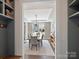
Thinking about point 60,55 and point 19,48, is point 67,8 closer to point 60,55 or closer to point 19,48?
point 60,55

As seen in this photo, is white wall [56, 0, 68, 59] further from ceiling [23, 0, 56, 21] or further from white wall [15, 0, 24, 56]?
white wall [15, 0, 24, 56]

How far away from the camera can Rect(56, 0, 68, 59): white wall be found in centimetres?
312

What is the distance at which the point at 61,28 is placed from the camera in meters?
3.16

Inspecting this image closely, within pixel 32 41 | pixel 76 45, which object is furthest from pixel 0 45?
pixel 32 41

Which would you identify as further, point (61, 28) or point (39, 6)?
point (39, 6)

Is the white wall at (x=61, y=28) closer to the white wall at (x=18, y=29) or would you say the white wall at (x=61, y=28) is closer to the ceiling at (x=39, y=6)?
the ceiling at (x=39, y=6)

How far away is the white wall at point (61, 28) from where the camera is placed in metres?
3.12

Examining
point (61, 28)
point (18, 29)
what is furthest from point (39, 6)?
point (61, 28)

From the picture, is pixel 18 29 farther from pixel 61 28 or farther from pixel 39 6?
pixel 39 6

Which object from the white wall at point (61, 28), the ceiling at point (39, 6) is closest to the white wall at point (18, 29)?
the ceiling at point (39, 6)

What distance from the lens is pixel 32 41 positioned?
718cm

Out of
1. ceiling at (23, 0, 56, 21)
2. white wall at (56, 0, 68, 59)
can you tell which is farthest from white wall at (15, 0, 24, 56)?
white wall at (56, 0, 68, 59)

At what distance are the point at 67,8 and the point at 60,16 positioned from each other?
0.29 meters

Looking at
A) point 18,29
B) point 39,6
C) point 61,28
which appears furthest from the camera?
point 39,6
